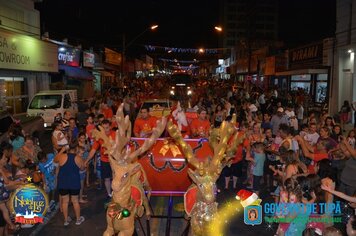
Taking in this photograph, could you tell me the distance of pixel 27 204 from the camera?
6.70 metres

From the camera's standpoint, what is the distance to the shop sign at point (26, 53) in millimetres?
18109

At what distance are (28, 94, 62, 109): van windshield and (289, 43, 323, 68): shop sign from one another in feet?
45.6

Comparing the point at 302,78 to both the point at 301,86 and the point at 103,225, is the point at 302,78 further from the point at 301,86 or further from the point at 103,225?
the point at 103,225

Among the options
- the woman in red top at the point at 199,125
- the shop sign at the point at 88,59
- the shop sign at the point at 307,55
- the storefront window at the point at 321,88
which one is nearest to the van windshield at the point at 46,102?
the woman in red top at the point at 199,125

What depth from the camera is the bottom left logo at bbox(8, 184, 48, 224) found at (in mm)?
6496

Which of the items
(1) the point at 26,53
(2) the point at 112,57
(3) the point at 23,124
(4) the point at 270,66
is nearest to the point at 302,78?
(4) the point at 270,66

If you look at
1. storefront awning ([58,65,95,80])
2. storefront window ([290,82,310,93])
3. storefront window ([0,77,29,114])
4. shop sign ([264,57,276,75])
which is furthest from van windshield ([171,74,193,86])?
storefront window ([0,77,29,114])

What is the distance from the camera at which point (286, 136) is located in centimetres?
888

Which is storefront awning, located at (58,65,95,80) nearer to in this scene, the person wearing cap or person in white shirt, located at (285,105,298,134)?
person in white shirt, located at (285,105,298,134)

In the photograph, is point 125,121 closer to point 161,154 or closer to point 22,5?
point 161,154

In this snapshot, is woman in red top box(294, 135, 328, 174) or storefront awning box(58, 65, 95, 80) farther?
storefront awning box(58, 65, 95, 80)

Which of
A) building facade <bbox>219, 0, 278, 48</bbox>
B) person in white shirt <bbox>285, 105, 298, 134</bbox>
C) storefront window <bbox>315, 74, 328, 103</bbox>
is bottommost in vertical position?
person in white shirt <bbox>285, 105, 298, 134</bbox>

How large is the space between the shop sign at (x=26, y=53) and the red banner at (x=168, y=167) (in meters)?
13.3

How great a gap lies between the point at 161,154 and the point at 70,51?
23.7m
